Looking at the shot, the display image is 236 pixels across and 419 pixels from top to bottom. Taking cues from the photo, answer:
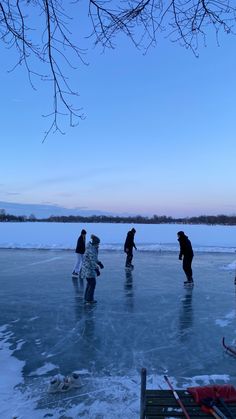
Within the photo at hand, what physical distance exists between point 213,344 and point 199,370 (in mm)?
1239

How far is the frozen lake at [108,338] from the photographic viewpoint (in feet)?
15.9

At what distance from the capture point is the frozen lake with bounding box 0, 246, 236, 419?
4852mm

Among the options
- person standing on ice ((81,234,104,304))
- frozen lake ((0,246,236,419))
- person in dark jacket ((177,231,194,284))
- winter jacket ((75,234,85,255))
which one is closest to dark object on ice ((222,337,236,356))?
frozen lake ((0,246,236,419))

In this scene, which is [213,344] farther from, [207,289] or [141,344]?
[207,289]

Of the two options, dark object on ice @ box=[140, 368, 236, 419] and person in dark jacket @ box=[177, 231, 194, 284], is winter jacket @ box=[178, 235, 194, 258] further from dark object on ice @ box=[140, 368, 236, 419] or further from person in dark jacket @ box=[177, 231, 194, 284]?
dark object on ice @ box=[140, 368, 236, 419]

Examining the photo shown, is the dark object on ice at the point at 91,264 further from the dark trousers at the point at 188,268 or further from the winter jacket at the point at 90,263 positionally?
the dark trousers at the point at 188,268

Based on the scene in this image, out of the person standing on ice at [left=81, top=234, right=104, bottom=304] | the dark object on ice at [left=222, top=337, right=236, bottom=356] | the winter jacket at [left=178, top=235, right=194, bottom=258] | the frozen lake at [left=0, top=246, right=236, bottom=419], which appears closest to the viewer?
the frozen lake at [left=0, top=246, right=236, bottom=419]

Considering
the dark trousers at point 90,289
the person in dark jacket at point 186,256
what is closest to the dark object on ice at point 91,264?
the dark trousers at point 90,289

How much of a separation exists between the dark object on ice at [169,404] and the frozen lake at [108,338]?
58cm

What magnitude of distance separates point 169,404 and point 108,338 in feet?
11.1

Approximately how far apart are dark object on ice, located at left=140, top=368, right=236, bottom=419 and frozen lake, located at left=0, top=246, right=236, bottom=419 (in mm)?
585

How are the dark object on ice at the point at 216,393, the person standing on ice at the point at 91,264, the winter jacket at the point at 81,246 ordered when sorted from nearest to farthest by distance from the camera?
the dark object on ice at the point at 216,393 → the person standing on ice at the point at 91,264 → the winter jacket at the point at 81,246

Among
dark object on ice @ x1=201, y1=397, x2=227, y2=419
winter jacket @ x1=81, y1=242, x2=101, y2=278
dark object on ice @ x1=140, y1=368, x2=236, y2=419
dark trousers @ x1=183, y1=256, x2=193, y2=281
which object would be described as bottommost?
dark object on ice @ x1=140, y1=368, x2=236, y2=419

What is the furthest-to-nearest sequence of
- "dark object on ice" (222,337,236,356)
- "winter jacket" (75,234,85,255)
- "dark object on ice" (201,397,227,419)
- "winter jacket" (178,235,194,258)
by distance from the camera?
"winter jacket" (75,234,85,255)
"winter jacket" (178,235,194,258)
"dark object on ice" (222,337,236,356)
"dark object on ice" (201,397,227,419)
